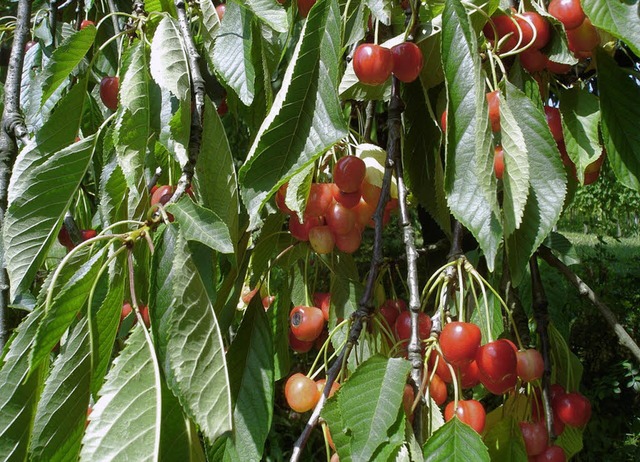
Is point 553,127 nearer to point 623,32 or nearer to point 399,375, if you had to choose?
point 623,32

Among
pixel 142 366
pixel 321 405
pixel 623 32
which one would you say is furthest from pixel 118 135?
pixel 623 32

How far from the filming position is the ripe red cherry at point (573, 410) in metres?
1.01

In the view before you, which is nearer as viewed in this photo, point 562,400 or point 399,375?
point 399,375

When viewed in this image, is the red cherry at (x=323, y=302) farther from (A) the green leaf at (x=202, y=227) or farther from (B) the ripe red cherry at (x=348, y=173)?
(A) the green leaf at (x=202, y=227)

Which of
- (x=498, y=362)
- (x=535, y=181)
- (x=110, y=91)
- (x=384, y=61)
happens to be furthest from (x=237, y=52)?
(x=498, y=362)

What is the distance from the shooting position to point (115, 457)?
0.63 meters

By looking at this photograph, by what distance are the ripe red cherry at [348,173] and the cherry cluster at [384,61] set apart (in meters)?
0.12

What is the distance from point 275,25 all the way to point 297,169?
24cm

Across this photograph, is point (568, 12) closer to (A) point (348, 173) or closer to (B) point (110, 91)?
(A) point (348, 173)

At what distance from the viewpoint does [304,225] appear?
102cm

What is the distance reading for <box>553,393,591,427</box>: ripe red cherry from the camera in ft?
3.30

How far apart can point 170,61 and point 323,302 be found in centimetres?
49

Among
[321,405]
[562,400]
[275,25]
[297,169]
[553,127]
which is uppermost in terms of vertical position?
[275,25]

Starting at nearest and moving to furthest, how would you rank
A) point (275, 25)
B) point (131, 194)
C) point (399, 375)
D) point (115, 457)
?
point (115, 457) < point (399, 375) < point (275, 25) < point (131, 194)
